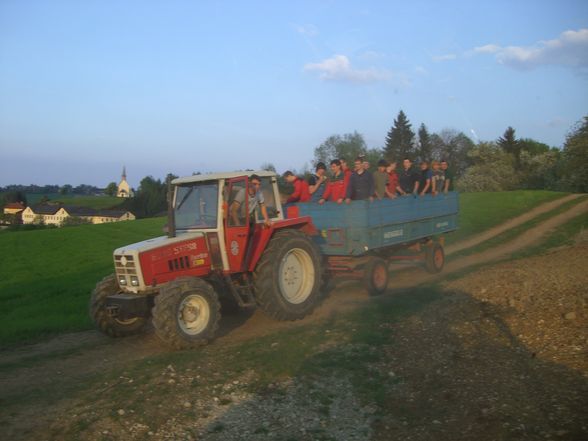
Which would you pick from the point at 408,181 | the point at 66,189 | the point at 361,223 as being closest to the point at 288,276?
the point at 361,223

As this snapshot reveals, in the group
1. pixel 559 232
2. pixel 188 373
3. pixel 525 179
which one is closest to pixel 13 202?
pixel 525 179

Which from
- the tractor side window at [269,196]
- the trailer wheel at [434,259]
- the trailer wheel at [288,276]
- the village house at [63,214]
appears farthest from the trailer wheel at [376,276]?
the village house at [63,214]

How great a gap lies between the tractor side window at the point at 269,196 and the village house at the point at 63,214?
4726cm

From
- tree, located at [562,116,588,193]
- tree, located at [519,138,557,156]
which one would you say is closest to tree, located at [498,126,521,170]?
tree, located at [519,138,557,156]

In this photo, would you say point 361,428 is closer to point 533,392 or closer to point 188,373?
point 533,392

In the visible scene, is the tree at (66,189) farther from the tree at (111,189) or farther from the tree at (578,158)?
the tree at (578,158)

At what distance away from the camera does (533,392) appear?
5184 mm

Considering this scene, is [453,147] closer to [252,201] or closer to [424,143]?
[424,143]

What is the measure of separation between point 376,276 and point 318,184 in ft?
7.48

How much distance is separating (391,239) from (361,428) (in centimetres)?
619

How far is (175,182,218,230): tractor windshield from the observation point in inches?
325

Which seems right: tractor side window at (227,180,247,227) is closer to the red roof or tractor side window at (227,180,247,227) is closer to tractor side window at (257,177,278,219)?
tractor side window at (257,177,278,219)

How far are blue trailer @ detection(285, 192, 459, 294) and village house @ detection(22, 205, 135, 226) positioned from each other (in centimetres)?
4621

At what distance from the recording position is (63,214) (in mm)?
64375
